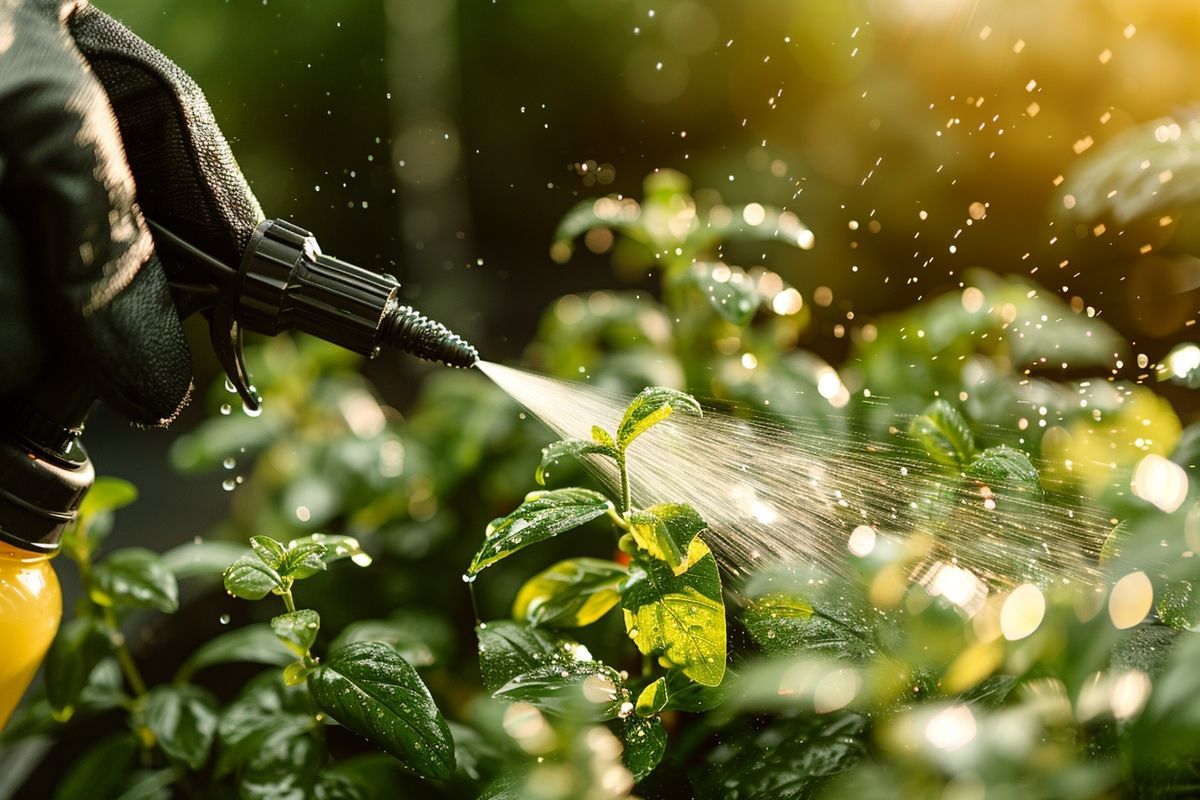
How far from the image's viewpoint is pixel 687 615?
15.6 inches

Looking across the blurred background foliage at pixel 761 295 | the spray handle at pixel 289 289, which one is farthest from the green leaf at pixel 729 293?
the spray handle at pixel 289 289

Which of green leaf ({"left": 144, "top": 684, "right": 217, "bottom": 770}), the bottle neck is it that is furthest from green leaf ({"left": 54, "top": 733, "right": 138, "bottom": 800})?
the bottle neck

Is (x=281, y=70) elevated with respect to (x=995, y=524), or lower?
lower

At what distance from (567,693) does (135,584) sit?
1.06 ft

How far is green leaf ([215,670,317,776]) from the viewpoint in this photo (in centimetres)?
51

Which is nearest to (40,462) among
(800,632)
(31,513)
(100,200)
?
(31,513)

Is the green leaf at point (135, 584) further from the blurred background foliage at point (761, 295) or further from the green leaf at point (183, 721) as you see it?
the blurred background foliage at point (761, 295)

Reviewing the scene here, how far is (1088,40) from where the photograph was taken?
3.11 feet

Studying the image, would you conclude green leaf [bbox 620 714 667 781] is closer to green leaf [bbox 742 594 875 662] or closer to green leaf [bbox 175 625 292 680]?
green leaf [bbox 742 594 875 662]

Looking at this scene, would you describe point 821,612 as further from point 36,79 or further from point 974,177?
point 974,177

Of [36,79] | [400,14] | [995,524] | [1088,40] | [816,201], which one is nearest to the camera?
[36,79]

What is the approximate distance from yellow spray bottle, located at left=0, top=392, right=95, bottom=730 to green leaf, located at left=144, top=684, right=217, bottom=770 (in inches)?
5.1

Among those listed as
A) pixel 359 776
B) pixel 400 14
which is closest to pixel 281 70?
pixel 400 14

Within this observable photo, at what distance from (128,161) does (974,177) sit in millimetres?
894
